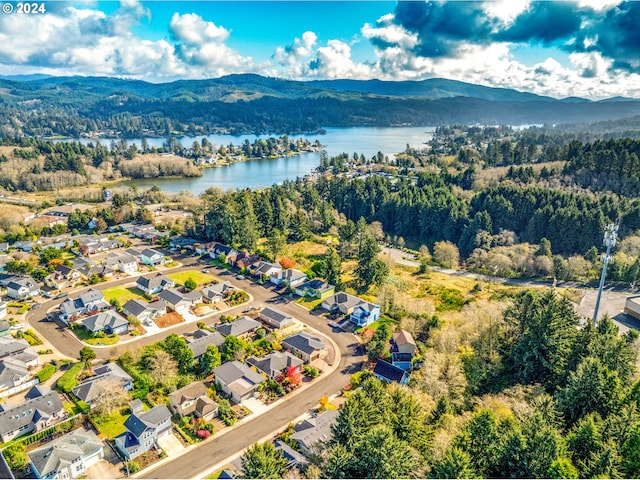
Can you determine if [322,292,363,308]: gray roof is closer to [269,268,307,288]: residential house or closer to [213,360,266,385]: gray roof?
[269,268,307,288]: residential house

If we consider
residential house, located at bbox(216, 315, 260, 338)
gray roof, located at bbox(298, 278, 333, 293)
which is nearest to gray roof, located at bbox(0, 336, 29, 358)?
residential house, located at bbox(216, 315, 260, 338)

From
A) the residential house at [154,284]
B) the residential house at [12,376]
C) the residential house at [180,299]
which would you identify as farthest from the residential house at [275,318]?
the residential house at [12,376]

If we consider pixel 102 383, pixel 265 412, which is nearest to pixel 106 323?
pixel 102 383

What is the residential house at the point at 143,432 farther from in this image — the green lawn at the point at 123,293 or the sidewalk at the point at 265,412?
the green lawn at the point at 123,293

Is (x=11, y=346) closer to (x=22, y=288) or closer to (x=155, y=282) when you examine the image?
(x=22, y=288)

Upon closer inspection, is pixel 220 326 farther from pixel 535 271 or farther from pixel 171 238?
pixel 535 271

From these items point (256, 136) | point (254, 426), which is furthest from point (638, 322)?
point (256, 136)
